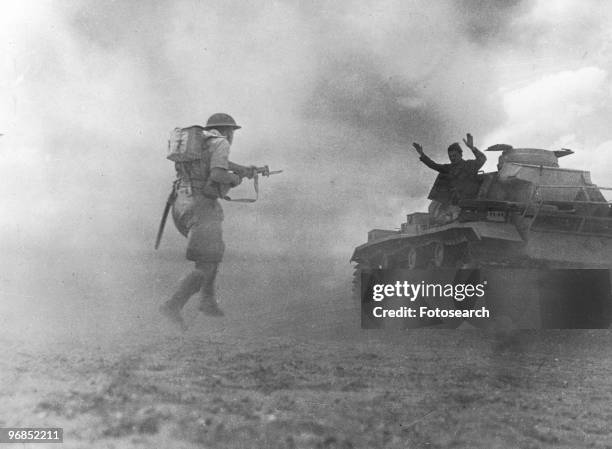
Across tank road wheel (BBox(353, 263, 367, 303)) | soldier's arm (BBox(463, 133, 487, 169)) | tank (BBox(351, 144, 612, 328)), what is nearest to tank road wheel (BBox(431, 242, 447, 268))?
tank (BBox(351, 144, 612, 328))

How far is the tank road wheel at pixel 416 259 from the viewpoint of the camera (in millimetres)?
9438

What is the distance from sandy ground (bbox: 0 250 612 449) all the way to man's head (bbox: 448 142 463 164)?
1929 millimetres

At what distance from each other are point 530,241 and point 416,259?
5.48 ft

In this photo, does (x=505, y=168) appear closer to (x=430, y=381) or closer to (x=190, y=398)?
(x=430, y=381)

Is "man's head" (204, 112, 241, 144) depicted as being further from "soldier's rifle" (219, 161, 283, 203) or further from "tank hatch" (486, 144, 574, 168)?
"tank hatch" (486, 144, 574, 168)

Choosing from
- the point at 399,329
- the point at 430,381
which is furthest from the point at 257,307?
the point at 430,381

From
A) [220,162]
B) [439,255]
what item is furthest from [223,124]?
[439,255]

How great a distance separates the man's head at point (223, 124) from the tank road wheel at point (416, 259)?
410cm

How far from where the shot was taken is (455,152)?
25.6 feet

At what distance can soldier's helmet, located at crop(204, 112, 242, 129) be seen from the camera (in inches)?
237

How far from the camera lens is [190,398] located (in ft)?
16.4

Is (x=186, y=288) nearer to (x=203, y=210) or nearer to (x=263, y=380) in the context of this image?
(x=203, y=210)

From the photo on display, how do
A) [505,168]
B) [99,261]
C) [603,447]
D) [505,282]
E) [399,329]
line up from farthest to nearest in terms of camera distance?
[505,168], [505,282], [399,329], [99,261], [603,447]

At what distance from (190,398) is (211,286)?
126 centimetres
